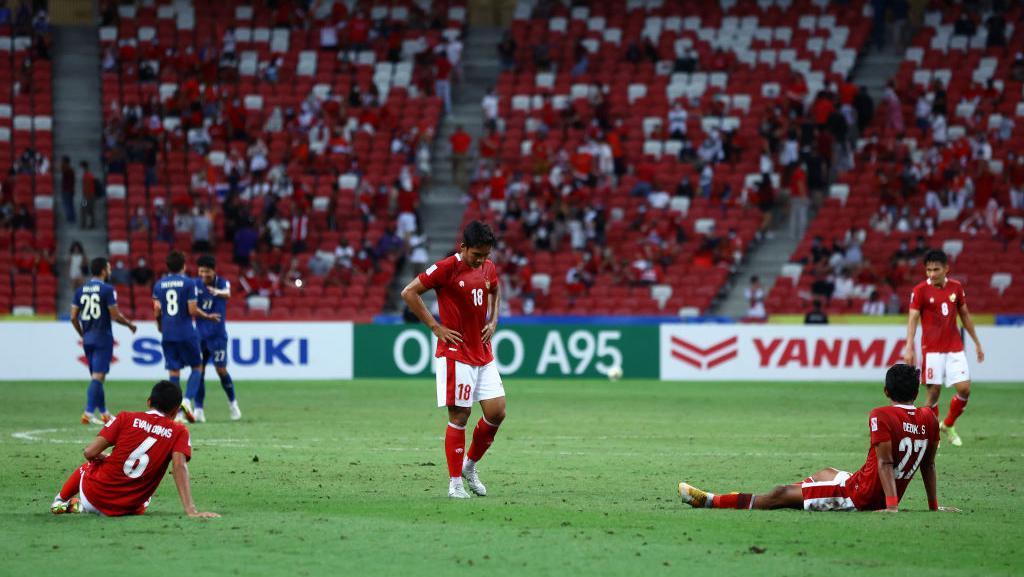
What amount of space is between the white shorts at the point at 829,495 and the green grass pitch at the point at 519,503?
0.13 m

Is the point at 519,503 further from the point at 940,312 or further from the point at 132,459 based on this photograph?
the point at 940,312

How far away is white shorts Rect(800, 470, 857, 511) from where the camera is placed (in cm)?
1119

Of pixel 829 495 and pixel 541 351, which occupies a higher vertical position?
pixel 829 495

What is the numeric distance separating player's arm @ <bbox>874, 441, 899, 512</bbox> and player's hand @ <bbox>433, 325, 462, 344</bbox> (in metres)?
3.42

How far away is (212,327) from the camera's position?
21141mm

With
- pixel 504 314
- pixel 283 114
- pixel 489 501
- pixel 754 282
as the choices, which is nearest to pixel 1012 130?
pixel 754 282

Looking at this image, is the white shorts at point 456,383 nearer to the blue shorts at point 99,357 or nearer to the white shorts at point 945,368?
the white shorts at point 945,368

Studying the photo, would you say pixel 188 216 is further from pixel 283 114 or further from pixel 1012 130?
pixel 1012 130

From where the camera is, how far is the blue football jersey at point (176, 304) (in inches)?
794

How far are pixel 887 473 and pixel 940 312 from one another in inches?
305

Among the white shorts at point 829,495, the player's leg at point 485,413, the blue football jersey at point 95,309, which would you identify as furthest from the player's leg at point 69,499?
the blue football jersey at point 95,309

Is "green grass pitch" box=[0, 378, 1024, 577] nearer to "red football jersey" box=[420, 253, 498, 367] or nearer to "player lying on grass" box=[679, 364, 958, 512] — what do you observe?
"player lying on grass" box=[679, 364, 958, 512]

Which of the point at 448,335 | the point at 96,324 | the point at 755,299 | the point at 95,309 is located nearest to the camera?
the point at 448,335

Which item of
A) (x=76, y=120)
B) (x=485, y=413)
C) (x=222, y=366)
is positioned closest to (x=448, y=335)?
(x=485, y=413)
